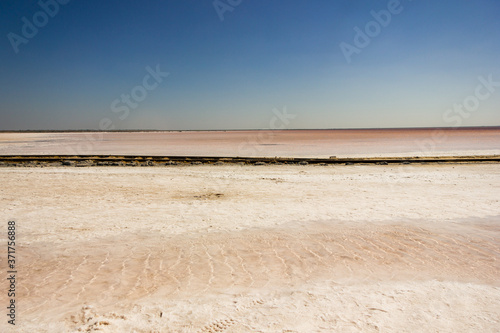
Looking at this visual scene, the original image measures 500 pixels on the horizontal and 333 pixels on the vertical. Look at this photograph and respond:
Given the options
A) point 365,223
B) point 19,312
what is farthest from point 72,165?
point 365,223

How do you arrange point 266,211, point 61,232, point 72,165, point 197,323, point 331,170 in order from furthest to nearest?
point 72,165, point 331,170, point 266,211, point 61,232, point 197,323

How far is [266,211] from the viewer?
789 centimetres

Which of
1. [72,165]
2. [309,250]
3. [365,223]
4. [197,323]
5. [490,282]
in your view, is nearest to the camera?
[197,323]

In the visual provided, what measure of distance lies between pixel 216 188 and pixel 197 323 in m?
7.56

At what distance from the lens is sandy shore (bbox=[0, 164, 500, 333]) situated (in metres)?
3.42

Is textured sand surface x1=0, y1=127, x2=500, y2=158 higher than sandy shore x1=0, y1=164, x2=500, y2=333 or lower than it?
higher

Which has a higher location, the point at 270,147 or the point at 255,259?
the point at 270,147

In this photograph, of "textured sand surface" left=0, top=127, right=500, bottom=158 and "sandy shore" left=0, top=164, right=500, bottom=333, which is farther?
"textured sand surface" left=0, top=127, right=500, bottom=158

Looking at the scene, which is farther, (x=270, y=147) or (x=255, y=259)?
(x=270, y=147)

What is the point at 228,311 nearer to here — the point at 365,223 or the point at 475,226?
the point at 365,223

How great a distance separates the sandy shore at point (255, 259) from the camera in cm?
342

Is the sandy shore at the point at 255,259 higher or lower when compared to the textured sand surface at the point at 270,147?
lower

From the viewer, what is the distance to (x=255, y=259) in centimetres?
501

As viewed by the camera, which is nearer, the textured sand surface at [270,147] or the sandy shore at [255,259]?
the sandy shore at [255,259]
